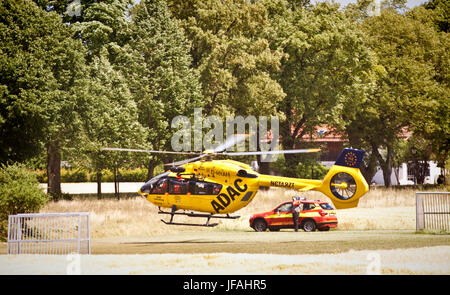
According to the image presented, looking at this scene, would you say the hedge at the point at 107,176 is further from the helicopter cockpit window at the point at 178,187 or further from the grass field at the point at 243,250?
the helicopter cockpit window at the point at 178,187

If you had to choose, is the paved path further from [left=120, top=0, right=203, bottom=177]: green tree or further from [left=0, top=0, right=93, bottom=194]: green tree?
[left=0, top=0, right=93, bottom=194]: green tree

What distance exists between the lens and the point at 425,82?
75688 millimetres

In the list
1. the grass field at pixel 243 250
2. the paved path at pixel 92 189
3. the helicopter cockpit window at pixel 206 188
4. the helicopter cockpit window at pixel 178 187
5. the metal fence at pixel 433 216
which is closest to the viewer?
the grass field at pixel 243 250

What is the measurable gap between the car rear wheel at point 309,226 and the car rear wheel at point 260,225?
2.43 meters

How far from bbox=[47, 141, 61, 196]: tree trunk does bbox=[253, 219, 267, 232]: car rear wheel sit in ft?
83.5

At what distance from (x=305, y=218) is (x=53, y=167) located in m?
32.3

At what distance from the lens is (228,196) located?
34250mm

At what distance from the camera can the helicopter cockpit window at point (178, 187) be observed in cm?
3494

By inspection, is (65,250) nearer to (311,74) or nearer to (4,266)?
(4,266)

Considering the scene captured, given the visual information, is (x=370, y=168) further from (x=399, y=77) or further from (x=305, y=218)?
(x=305, y=218)

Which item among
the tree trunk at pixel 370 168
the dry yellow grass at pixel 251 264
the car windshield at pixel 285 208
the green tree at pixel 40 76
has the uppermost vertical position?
the green tree at pixel 40 76

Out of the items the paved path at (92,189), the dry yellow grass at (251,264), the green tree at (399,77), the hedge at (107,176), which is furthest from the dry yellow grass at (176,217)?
the hedge at (107,176)
